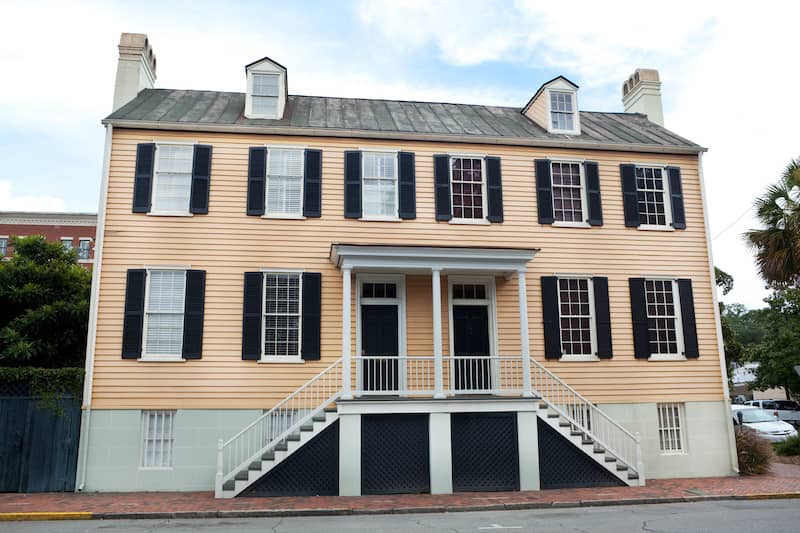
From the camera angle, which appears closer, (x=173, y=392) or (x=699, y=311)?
(x=173, y=392)

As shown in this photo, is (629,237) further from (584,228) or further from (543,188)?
(543,188)

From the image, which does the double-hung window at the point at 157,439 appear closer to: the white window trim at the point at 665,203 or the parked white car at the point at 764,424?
the white window trim at the point at 665,203

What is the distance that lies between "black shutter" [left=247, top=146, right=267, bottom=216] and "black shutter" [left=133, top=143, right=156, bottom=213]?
222 cm

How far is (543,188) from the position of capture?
51.4 ft

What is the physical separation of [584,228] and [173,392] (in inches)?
408

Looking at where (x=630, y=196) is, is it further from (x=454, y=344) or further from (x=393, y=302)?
(x=393, y=302)

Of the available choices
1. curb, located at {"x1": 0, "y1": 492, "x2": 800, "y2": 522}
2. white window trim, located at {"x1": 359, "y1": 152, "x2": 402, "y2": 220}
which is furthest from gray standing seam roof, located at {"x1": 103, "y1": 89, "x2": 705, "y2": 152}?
curb, located at {"x1": 0, "y1": 492, "x2": 800, "y2": 522}

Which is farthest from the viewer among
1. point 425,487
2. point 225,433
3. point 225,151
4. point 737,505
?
point 225,151

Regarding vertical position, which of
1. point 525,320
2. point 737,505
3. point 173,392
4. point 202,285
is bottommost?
point 737,505

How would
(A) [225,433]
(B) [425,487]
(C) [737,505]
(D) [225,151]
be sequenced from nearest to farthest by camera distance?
(C) [737,505] → (B) [425,487] → (A) [225,433] → (D) [225,151]

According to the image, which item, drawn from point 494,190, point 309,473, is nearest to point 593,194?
point 494,190

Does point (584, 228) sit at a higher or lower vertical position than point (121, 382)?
higher

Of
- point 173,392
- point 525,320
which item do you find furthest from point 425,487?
point 173,392

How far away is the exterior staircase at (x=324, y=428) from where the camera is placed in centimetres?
1214
